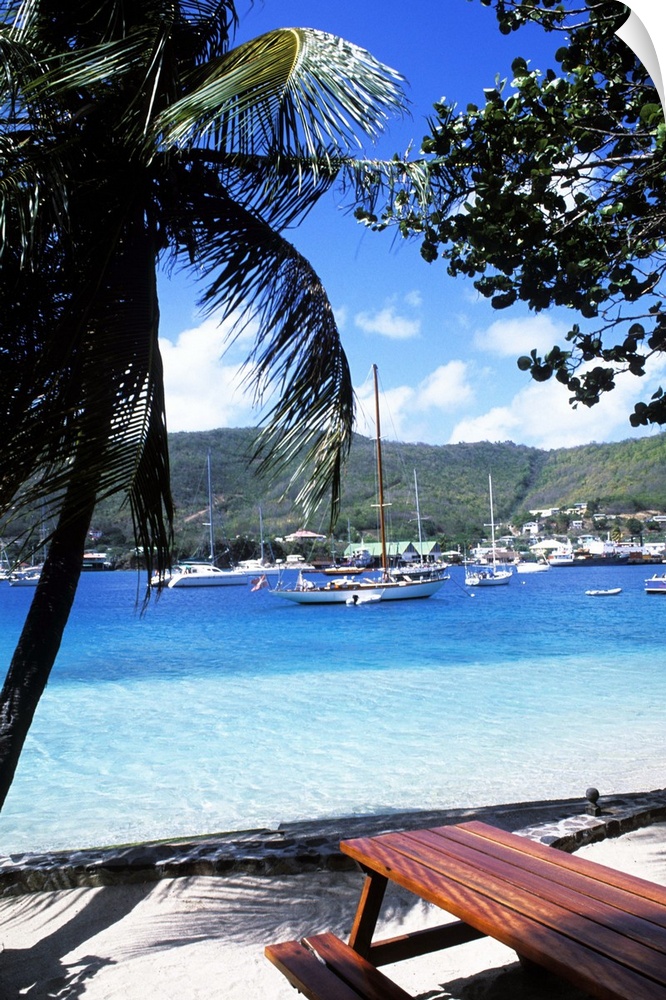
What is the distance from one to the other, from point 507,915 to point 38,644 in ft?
7.30

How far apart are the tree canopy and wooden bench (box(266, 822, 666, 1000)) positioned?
1.77 meters

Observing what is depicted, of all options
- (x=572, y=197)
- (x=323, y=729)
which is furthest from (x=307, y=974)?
(x=323, y=729)

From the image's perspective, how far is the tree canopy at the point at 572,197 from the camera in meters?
3.10

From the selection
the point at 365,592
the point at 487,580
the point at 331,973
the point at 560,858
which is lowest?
the point at 487,580

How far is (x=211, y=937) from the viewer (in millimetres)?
3348

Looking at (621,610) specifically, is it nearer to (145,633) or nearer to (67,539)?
(145,633)

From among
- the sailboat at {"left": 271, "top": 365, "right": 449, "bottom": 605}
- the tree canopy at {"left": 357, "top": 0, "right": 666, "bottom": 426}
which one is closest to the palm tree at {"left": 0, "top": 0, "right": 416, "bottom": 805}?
the tree canopy at {"left": 357, "top": 0, "right": 666, "bottom": 426}

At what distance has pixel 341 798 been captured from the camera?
22.7 ft

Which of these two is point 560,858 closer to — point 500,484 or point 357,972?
point 357,972

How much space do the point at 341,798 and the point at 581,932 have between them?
17.7 feet

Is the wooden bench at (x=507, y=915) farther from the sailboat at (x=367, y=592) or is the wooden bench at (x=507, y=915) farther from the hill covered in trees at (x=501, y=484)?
the sailboat at (x=367, y=592)

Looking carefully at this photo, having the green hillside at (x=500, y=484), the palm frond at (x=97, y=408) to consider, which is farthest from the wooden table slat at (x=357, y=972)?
the green hillside at (x=500, y=484)

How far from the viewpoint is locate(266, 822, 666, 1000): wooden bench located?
1.68 m

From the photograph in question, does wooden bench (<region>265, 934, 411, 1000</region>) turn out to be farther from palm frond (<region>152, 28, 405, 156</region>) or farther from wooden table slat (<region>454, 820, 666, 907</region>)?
palm frond (<region>152, 28, 405, 156</region>)
